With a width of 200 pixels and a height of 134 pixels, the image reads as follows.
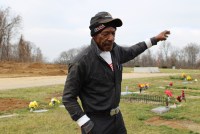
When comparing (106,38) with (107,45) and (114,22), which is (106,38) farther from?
(114,22)

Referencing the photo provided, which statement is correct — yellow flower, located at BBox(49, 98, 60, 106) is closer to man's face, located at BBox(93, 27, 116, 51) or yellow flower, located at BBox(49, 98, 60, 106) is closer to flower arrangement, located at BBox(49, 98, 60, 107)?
flower arrangement, located at BBox(49, 98, 60, 107)

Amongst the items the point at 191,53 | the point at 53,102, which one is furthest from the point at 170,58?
the point at 53,102

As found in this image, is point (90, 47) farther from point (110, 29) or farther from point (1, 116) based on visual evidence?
point (1, 116)

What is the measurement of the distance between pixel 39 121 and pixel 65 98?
4.66 metres

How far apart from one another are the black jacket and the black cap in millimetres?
132

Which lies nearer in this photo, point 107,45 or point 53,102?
point 107,45

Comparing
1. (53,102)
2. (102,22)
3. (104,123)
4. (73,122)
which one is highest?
Answer: (102,22)

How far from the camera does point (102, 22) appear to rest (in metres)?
3.04

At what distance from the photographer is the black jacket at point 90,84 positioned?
9.93 ft

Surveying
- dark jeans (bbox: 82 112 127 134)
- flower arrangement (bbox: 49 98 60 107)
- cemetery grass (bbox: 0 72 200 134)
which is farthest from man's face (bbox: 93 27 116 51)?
flower arrangement (bbox: 49 98 60 107)

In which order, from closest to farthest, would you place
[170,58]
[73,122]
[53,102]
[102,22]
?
[102,22]
[73,122]
[53,102]
[170,58]

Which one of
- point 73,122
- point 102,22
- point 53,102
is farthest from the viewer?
point 53,102

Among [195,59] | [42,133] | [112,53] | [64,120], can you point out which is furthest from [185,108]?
[195,59]

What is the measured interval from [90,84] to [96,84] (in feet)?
0.18
